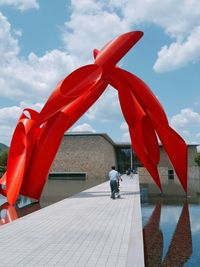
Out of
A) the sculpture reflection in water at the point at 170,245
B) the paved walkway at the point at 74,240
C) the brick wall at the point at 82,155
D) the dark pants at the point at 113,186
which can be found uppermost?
the brick wall at the point at 82,155

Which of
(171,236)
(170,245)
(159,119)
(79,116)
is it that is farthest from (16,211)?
(159,119)

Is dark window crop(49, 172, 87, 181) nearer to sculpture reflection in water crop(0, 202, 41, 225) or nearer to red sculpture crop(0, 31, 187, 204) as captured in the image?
red sculpture crop(0, 31, 187, 204)

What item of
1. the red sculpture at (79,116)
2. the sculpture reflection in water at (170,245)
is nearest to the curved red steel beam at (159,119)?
the red sculpture at (79,116)

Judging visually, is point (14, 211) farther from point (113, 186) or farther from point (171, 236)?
point (171, 236)

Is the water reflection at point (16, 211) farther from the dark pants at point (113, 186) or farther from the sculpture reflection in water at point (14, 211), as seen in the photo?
the dark pants at point (113, 186)

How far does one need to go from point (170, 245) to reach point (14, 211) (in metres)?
6.21

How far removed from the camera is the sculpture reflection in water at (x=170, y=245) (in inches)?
219

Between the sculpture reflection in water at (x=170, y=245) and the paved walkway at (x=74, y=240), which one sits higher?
the paved walkway at (x=74, y=240)

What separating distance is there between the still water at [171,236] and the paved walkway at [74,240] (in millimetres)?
399

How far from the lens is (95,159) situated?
43656 millimetres

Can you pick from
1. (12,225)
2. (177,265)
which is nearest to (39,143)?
(12,225)

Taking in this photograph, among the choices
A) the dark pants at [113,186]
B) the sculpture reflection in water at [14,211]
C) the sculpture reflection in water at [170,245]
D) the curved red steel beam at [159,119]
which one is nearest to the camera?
the sculpture reflection in water at [170,245]

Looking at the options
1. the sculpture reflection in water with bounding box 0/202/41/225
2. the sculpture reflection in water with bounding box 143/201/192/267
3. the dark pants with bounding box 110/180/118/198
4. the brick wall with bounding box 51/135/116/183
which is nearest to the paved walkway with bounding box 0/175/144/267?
the sculpture reflection in water with bounding box 143/201/192/267

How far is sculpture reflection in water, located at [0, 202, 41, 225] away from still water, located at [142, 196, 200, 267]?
3.67 meters
